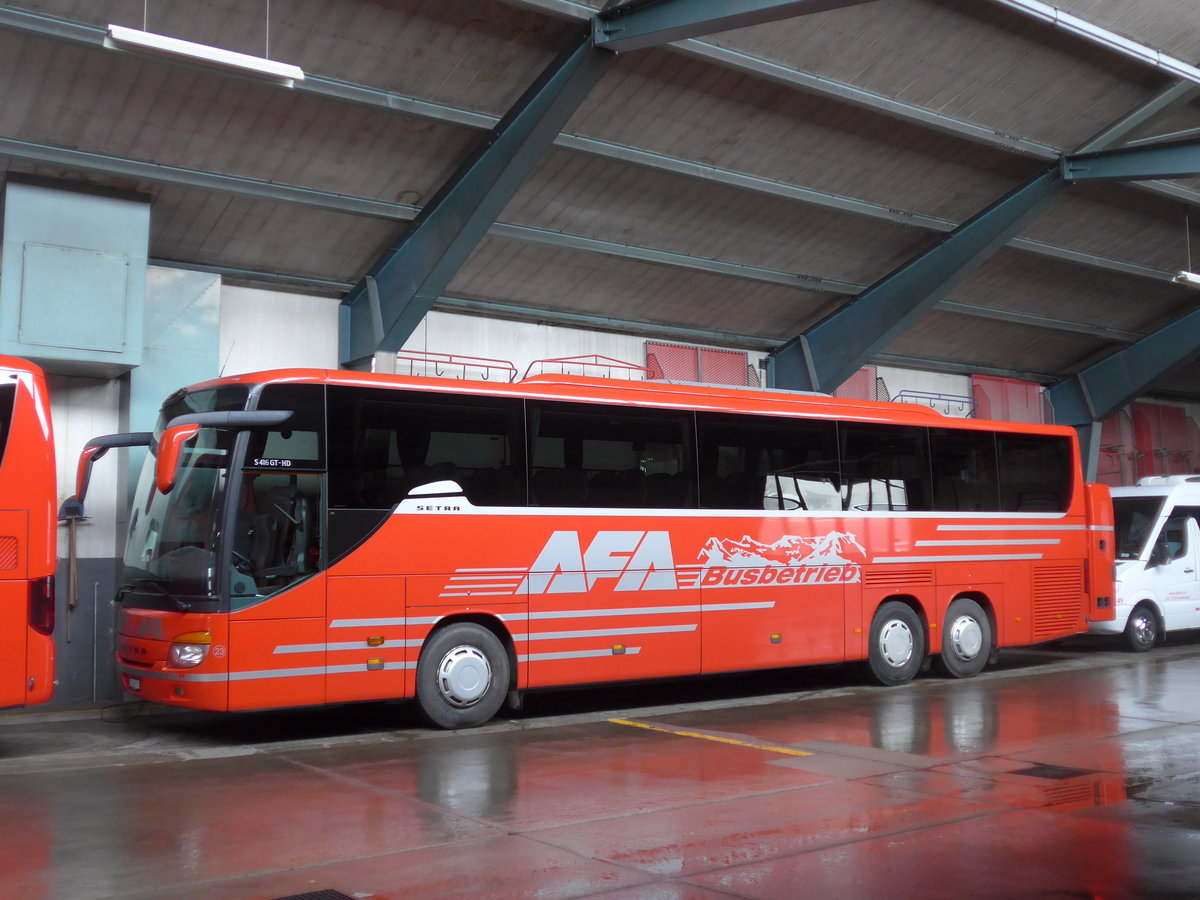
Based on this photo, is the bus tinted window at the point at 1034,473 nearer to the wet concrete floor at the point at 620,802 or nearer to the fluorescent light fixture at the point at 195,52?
the wet concrete floor at the point at 620,802

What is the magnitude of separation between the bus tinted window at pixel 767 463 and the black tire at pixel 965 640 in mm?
2563

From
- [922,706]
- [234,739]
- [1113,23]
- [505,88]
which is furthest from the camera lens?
[1113,23]

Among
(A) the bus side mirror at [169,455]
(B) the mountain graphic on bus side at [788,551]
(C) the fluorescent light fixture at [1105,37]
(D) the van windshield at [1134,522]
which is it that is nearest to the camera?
(A) the bus side mirror at [169,455]

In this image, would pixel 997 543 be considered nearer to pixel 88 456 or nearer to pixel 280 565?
pixel 280 565

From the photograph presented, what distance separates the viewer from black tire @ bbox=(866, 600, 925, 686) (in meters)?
13.4

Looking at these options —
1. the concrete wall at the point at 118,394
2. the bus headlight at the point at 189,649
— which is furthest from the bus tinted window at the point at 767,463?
the concrete wall at the point at 118,394

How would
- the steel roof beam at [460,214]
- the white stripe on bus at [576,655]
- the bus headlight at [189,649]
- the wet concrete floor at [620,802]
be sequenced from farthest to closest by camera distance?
the steel roof beam at [460,214], the white stripe on bus at [576,655], the bus headlight at [189,649], the wet concrete floor at [620,802]

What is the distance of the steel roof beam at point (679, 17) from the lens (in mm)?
11492

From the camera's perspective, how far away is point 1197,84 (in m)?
15.9

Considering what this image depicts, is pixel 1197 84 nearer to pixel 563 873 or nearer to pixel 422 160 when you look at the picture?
pixel 422 160

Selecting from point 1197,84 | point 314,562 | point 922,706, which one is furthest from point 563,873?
point 1197,84

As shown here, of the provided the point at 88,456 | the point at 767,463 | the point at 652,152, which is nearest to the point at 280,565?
the point at 88,456

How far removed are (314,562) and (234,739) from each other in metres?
1.82

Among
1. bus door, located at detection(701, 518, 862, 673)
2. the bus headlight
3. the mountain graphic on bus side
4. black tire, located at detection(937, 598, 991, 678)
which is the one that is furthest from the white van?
the bus headlight
